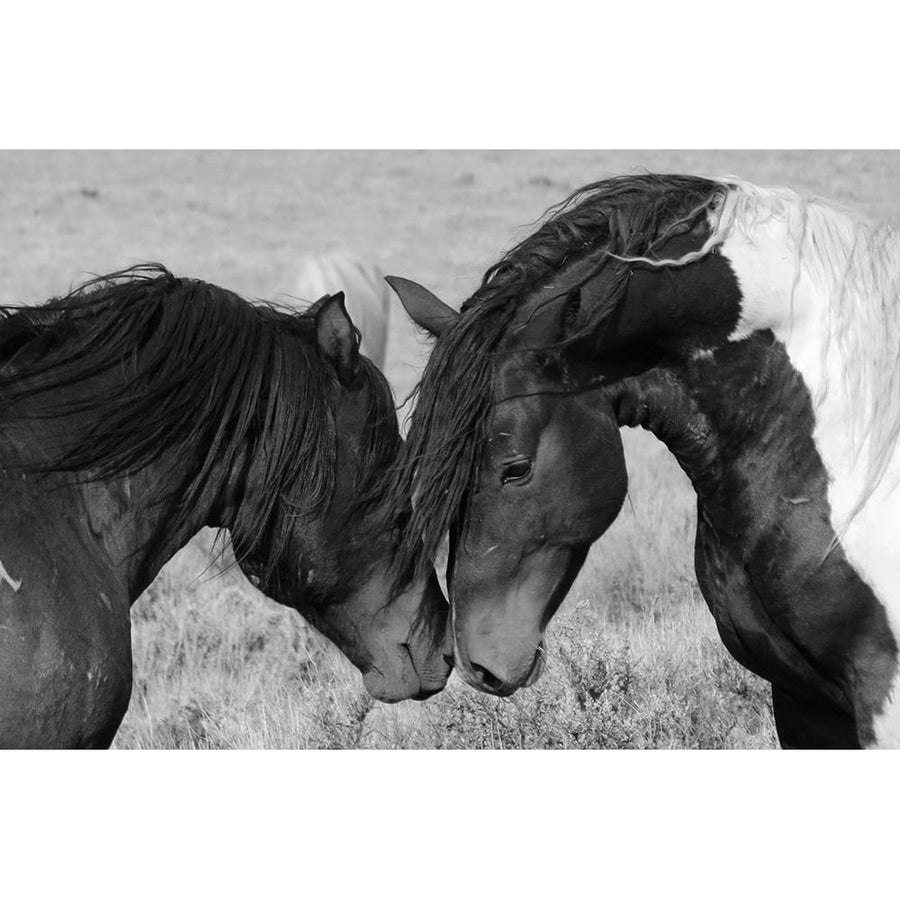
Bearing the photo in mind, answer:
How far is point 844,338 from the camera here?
3061 mm

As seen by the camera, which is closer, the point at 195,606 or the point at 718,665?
the point at 718,665

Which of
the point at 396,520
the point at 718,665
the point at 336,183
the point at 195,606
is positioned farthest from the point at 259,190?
the point at 396,520

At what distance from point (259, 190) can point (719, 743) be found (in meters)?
14.6

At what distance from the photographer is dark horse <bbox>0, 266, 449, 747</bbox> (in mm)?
2820

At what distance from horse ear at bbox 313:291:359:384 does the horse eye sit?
48 centimetres

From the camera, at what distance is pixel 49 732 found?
105 inches

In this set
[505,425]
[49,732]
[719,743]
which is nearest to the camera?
[49,732]

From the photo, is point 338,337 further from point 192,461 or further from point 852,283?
point 852,283

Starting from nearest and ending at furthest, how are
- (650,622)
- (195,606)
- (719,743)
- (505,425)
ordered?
(505,425) → (719,743) → (650,622) → (195,606)

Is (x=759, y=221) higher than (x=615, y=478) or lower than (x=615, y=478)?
higher

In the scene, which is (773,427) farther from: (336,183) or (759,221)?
(336,183)

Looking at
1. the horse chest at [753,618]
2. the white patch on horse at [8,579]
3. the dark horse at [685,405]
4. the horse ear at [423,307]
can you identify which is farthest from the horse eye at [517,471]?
the white patch on horse at [8,579]

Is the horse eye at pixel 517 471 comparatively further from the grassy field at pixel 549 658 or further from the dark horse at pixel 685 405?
the grassy field at pixel 549 658

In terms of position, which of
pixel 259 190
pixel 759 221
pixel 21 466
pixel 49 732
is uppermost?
pixel 759 221
